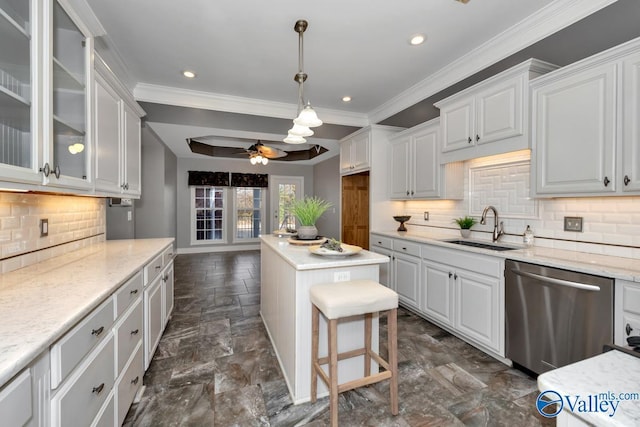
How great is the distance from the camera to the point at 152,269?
2.19 meters

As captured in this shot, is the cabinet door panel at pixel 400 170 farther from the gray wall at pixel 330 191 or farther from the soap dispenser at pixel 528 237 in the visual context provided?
the gray wall at pixel 330 191

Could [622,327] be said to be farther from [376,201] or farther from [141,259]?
[141,259]

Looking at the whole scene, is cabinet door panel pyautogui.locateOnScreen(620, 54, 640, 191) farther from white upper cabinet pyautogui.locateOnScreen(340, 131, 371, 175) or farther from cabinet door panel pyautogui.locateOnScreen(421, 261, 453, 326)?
white upper cabinet pyautogui.locateOnScreen(340, 131, 371, 175)

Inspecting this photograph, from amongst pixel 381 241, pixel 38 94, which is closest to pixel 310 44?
pixel 38 94

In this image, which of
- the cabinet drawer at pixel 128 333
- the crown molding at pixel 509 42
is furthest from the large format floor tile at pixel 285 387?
the crown molding at pixel 509 42

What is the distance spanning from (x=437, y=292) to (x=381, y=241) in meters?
1.08

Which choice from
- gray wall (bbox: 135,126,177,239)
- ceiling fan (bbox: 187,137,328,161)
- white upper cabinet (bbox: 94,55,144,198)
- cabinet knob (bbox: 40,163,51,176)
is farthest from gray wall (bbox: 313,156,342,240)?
cabinet knob (bbox: 40,163,51,176)

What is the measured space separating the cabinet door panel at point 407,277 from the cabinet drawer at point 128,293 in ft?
8.67

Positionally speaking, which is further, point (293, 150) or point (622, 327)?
point (293, 150)

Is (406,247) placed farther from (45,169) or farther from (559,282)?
(45,169)

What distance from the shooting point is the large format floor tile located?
67.3 inches

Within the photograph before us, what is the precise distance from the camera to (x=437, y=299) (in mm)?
2887

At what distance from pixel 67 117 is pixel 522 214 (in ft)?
11.8

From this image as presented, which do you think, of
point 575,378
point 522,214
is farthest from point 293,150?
point 575,378
